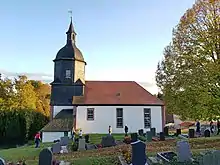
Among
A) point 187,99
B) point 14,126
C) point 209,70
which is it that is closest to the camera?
point 209,70

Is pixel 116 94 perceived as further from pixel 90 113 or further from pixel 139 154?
pixel 139 154

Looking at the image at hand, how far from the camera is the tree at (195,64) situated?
645 inches

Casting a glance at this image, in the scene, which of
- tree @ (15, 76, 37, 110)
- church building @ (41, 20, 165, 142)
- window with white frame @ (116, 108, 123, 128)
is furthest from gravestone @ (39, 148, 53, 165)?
tree @ (15, 76, 37, 110)

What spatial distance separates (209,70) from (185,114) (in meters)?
3.48

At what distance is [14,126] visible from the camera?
123 feet

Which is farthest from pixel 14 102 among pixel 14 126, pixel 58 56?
pixel 58 56

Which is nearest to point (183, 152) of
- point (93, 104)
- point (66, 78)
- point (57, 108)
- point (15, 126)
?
point (93, 104)

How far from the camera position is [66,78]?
3706 cm

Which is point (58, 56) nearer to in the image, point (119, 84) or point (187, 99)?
point (119, 84)

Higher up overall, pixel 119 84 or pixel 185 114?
pixel 119 84

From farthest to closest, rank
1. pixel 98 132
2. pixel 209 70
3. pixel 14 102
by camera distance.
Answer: pixel 14 102 → pixel 98 132 → pixel 209 70

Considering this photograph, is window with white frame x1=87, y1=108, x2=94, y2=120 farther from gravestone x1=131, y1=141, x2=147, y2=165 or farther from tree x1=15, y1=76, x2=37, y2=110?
gravestone x1=131, y1=141, x2=147, y2=165

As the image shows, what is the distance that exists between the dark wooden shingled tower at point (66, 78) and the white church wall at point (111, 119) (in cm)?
292

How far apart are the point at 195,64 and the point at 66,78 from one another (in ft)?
74.7
